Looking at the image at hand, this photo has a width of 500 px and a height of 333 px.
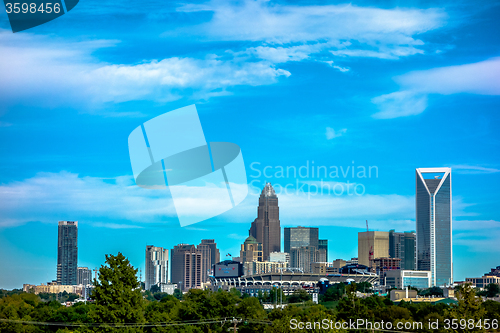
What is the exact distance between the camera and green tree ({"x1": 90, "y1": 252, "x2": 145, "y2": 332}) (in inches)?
1359

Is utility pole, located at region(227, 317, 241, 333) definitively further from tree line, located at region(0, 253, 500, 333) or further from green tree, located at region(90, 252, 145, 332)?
green tree, located at region(90, 252, 145, 332)

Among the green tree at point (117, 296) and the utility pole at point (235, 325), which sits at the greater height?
the green tree at point (117, 296)

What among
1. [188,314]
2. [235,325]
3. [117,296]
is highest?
[117,296]

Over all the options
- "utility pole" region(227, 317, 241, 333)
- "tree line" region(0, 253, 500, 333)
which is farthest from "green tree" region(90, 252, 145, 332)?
"utility pole" region(227, 317, 241, 333)

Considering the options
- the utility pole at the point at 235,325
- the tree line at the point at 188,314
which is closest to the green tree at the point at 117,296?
the tree line at the point at 188,314

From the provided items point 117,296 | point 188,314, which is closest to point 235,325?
point 188,314

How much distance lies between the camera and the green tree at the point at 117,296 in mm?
34531

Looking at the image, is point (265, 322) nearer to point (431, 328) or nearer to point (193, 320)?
point (193, 320)

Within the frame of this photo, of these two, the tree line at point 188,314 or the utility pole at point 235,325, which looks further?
the utility pole at point 235,325

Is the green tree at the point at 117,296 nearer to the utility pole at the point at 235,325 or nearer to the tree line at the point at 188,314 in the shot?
the tree line at the point at 188,314

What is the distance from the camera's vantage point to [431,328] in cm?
3706

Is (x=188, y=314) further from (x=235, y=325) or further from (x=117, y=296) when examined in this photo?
(x=117, y=296)

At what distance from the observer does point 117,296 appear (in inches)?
1372

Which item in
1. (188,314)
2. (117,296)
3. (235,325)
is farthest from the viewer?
(188,314)
